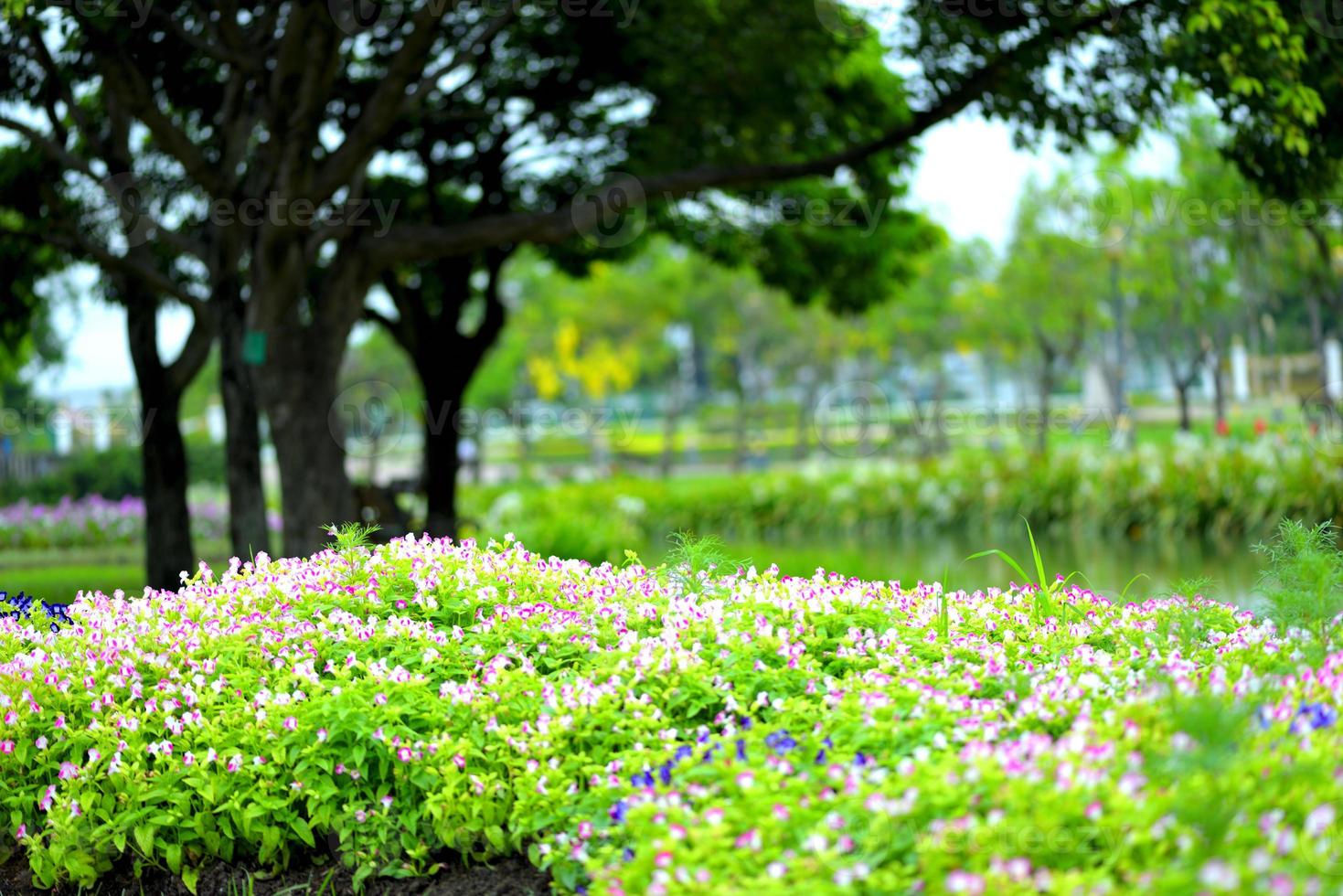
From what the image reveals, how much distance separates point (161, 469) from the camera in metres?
12.2

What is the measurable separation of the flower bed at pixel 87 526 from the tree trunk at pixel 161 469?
242 inches

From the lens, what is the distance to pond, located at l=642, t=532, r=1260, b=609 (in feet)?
39.2

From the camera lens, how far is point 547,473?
113 ft

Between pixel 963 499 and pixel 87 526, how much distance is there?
12.1 metres

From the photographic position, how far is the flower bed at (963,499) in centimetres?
1498

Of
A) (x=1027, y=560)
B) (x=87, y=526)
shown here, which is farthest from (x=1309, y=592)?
(x=87, y=526)

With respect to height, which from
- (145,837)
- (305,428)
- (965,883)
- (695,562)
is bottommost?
(145,837)

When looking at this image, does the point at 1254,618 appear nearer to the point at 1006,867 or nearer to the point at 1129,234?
the point at 1006,867

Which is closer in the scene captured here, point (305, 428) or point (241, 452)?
point (241, 452)

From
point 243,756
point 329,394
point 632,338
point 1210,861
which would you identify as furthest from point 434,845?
point 632,338

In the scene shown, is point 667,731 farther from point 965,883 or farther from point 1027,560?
point 1027,560

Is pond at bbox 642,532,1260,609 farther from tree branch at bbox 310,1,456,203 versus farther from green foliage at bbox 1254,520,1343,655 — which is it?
green foliage at bbox 1254,520,1343,655

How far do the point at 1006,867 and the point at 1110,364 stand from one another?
33.0 meters

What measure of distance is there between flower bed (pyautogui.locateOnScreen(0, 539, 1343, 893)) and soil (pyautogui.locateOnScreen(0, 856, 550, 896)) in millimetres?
70
